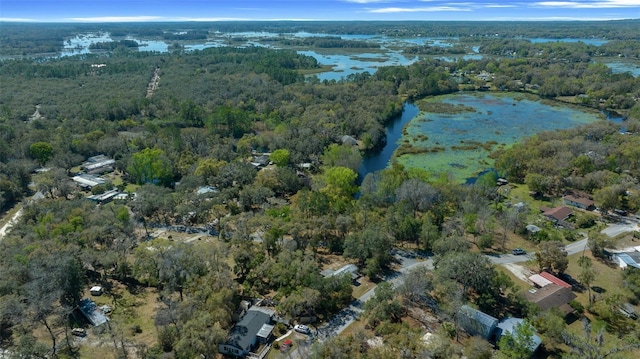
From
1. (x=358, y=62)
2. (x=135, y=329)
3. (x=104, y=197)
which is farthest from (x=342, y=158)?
(x=358, y=62)

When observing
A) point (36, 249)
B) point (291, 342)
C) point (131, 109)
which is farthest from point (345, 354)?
point (131, 109)

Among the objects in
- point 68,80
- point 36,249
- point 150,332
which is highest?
point 68,80

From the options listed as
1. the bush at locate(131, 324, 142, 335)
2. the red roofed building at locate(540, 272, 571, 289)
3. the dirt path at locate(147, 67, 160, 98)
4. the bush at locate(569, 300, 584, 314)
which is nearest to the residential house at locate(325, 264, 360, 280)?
the bush at locate(131, 324, 142, 335)

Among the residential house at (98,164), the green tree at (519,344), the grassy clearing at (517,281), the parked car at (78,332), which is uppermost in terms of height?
the residential house at (98,164)

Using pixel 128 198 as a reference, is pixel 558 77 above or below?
above

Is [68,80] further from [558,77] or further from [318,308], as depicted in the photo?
[558,77]

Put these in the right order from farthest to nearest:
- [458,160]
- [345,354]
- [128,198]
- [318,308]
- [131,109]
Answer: [131,109] → [458,160] → [128,198] → [318,308] → [345,354]

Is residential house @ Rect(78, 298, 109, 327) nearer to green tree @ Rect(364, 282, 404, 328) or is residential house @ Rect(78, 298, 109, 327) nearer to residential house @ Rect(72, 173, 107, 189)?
green tree @ Rect(364, 282, 404, 328)

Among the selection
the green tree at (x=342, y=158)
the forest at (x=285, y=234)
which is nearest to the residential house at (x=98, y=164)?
the forest at (x=285, y=234)

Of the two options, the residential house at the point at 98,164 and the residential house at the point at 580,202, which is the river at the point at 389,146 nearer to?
the residential house at the point at 580,202
